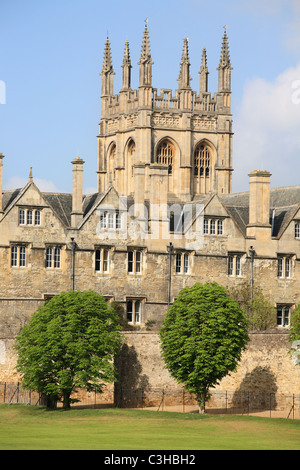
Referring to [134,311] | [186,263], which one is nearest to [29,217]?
[134,311]

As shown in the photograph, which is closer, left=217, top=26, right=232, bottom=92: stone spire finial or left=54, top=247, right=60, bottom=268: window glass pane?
left=54, top=247, right=60, bottom=268: window glass pane

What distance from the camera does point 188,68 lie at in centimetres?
13275

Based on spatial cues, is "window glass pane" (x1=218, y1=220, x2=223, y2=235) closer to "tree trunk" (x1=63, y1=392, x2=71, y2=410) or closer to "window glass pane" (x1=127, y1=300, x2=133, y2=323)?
"window glass pane" (x1=127, y1=300, x2=133, y2=323)

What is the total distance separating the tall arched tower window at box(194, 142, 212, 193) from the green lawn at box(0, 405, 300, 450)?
5599 centimetres

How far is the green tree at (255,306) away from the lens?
93.6m

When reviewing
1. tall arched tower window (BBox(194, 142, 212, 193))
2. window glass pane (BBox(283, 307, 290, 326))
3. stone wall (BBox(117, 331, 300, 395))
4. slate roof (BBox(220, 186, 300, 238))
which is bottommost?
stone wall (BBox(117, 331, 300, 395))

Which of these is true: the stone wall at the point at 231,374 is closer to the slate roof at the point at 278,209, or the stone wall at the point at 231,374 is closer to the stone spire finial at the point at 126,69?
the slate roof at the point at 278,209

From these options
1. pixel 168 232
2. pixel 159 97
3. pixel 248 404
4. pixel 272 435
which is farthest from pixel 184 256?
pixel 159 97

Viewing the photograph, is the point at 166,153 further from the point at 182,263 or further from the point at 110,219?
the point at 110,219

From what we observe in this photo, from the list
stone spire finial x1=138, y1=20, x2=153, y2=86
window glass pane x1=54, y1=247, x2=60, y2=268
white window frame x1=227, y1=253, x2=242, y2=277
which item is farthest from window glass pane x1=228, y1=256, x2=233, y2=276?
stone spire finial x1=138, y1=20, x2=153, y2=86

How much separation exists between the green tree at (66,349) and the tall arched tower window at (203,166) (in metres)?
52.4

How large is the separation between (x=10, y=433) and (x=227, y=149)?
6906 centimetres

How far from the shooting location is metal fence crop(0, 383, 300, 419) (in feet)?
271
